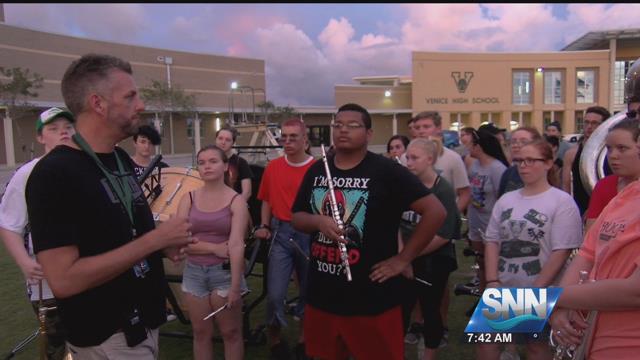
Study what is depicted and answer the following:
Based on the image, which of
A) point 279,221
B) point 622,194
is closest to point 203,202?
point 279,221

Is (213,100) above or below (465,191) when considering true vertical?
above

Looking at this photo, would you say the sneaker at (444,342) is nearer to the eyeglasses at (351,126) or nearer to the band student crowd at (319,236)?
the band student crowd at (319,236)

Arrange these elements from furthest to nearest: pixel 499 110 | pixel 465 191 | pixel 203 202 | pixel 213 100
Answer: pixel 499 110
pixel 213 100
pixel 465 191
pixel 203 202

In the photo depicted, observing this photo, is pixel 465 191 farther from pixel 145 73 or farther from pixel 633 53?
pixel 633 53

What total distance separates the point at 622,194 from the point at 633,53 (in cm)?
5347

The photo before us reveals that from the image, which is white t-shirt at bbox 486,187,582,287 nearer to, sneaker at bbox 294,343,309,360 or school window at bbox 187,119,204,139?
sneaker at bbox 294,343,309,360

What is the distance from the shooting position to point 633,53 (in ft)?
148

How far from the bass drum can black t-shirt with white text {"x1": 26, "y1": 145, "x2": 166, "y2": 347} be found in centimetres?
206

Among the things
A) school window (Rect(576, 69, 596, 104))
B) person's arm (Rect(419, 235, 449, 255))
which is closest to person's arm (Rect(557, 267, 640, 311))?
person's arm (Rect(419, 235, 449, 255))

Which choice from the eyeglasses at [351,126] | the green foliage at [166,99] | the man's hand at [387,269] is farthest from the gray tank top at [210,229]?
the green foliage at [166,99]

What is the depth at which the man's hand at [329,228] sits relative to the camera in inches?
108

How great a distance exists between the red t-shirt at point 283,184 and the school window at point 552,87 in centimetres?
4797

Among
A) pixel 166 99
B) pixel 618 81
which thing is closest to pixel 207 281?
pixel 166 99

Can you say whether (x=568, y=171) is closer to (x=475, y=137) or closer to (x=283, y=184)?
(x=475, y=137)
